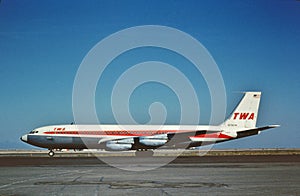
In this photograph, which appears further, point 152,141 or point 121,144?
point 121,144

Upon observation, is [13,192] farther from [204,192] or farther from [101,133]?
[101,133]

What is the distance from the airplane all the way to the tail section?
73.1 inches

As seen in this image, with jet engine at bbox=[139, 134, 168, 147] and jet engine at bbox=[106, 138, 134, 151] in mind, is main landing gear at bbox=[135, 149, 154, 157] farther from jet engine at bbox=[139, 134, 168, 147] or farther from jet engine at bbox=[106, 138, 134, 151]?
jet engine at bbox=[106, 138, 134, 151]

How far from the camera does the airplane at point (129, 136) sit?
58.1m

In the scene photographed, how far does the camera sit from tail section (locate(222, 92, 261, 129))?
65438 millimetres

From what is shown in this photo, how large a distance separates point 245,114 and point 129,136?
16.8 metres

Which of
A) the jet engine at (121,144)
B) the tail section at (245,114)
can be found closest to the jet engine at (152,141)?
the jet engine at (121,144)

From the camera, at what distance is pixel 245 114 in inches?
2591

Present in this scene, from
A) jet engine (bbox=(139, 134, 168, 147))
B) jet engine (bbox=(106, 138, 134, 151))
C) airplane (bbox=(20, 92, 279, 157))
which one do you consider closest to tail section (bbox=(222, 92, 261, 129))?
airplane (bbox=(20, 92, 279, 157))

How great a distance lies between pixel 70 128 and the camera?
5981 centimetres

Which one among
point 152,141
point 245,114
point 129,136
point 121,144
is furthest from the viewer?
Result: point 245,114

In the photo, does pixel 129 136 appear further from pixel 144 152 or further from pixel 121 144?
pixel 144 152

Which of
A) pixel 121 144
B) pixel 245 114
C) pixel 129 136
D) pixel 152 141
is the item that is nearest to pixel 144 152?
pixel 129 136

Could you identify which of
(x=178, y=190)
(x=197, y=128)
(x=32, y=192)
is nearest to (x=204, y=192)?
(x=178, y=190)
